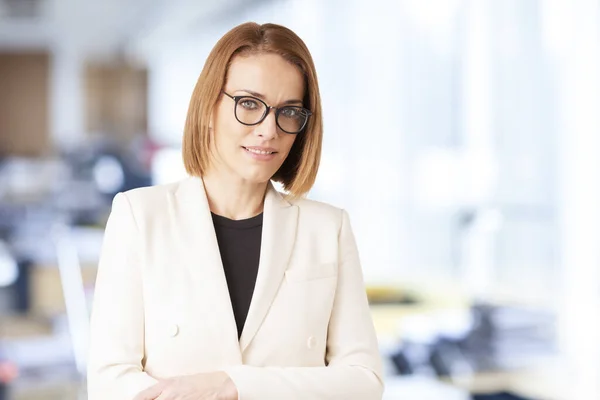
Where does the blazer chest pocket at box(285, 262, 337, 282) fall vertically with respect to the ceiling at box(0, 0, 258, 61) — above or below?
below

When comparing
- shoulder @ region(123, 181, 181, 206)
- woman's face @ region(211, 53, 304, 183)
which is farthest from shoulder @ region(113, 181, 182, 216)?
woman's face @ region(211, 53, 304, 183)

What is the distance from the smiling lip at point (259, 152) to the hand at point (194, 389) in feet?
1.05

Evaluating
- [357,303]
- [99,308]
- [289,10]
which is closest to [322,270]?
[357,303]

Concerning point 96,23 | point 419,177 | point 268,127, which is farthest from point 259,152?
point 96,23

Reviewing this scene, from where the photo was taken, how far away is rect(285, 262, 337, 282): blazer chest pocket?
1.25 metres

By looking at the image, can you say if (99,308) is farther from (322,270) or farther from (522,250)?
(522,250)

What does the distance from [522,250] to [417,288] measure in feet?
2.39

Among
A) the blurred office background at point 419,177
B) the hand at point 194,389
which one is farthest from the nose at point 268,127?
the blurred office background at point 419,177

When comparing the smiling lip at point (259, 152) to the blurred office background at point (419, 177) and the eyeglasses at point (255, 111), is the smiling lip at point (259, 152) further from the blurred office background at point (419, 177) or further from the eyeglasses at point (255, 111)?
the blurred office background at point (419, 177)

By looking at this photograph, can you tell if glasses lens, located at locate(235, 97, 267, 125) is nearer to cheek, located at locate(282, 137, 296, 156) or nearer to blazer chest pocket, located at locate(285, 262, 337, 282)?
cheek, located at locate(282, 137, 296, 156)

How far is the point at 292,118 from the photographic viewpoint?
4.01ft

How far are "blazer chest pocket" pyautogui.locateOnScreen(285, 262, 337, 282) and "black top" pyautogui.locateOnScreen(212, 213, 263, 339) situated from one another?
2.3 inches

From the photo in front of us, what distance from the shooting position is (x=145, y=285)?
1191 millimetres

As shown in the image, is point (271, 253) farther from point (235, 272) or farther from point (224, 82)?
point (224, 82)
